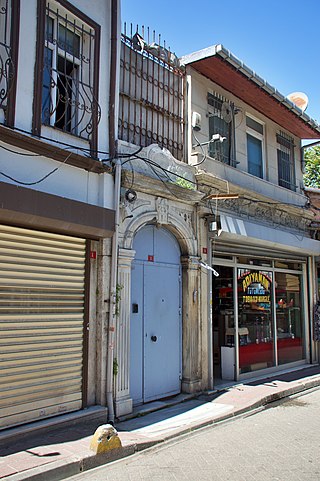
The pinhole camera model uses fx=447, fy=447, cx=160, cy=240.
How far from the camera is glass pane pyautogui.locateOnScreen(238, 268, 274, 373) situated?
11031mm

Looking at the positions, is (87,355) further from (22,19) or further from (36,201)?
(22,19)

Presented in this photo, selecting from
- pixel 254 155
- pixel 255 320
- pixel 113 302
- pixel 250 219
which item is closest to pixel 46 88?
pixel 113 302

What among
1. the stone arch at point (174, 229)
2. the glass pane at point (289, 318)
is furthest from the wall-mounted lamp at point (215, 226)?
the glass pane at point (289, 318)

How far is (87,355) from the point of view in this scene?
6.83 metres

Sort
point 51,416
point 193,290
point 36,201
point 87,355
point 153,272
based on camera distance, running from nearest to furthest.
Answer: point 36,201 < point 51,416 < point 87,355 < point 153,272 < point 193,290

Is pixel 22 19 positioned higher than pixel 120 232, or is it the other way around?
pixel 22 19

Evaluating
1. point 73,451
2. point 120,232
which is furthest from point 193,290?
point 73,451

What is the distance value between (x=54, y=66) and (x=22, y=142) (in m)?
1.69

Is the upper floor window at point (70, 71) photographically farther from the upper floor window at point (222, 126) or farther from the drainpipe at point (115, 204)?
the upper floor window at point (222, 126)

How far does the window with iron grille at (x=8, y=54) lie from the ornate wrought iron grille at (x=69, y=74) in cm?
70

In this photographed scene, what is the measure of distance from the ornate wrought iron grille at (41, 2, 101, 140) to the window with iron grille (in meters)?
0.70

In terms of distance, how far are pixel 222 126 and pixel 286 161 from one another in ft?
11.9

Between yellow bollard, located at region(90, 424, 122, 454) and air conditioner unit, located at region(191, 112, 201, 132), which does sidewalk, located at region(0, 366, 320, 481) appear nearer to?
yellow bollard, located at region(90, 424, 122, 454)

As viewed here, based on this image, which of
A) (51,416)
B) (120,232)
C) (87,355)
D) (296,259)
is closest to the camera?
(51,416)
